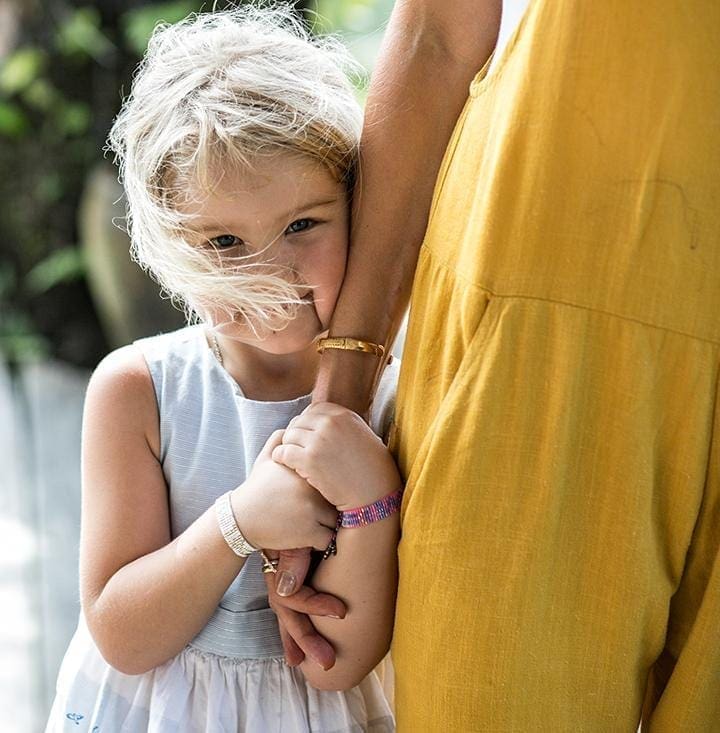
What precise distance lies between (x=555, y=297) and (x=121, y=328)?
3357 mm

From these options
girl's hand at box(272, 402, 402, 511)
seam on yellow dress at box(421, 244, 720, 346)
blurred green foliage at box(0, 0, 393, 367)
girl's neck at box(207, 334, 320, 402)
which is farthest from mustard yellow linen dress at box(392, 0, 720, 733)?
blurred green foliage at box(0, 0, 393, 367)

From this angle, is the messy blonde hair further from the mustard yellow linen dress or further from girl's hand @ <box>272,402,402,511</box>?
the mustard yellow linen dress

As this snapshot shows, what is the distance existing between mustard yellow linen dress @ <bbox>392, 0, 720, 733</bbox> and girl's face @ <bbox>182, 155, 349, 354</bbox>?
28 cm

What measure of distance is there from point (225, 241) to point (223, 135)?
0.12 metres

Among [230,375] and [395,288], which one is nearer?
[395,288]

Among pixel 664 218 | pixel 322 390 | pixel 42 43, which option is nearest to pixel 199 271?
pixel 322 390

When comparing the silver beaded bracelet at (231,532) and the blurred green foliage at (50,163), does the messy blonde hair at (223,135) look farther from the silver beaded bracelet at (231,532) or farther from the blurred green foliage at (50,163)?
the blurred green foliage at (50,163)

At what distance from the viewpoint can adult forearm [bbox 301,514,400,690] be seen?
1132 mm

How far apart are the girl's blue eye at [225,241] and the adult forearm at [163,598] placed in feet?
0.98

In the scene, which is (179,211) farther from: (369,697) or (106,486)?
(369,697)

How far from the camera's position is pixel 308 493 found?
3.81ft

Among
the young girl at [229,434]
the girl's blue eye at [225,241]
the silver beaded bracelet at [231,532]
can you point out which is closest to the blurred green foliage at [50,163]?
the young girl at [229,434]

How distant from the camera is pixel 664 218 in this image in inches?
35.0

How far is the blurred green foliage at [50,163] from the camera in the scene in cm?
407
